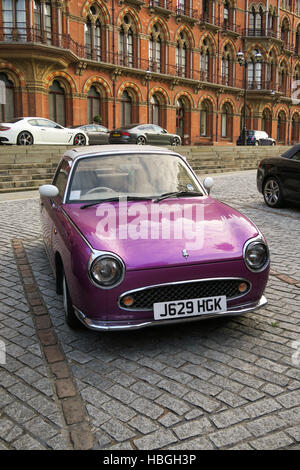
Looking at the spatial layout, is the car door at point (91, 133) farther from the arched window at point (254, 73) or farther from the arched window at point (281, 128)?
the arched window at point (281, 128)

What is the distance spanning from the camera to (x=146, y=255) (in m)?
3.37

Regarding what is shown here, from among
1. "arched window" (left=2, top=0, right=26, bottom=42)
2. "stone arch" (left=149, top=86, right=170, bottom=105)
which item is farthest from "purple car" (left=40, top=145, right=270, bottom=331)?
"stone arch" (left=149, top=86, right=170, bottom=105)

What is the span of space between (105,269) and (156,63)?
3404cm

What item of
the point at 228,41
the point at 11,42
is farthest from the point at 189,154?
the point at 228,41

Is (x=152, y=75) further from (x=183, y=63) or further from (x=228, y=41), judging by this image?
(x=228, y=41)

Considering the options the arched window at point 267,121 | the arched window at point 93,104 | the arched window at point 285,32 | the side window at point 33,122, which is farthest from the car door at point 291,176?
the arched window at point 285,32

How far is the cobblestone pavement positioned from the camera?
2.54 meters

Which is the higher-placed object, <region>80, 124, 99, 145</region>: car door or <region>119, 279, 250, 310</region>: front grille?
<region>80, 124, 99, 145</region>: car door

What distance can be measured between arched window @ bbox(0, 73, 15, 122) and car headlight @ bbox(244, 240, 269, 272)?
A: 81.0 ft

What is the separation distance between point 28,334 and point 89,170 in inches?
66.9

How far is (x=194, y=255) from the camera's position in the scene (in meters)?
3.43

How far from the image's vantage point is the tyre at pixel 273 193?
396 inches

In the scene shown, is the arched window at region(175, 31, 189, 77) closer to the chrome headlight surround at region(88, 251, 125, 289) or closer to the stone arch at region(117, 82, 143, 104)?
the stone arch at region(117, 82, 143, 104)

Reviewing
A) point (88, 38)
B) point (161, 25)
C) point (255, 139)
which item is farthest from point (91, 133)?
point (255, 139)
